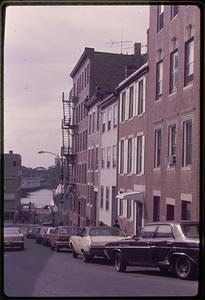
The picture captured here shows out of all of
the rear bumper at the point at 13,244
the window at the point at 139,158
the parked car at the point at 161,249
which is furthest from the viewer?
the window at the point at 139,158

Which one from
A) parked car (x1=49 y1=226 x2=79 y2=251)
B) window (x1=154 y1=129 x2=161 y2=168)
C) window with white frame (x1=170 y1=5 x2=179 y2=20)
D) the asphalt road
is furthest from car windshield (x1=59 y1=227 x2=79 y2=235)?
window with white frame (x1=170 y1=5 x2=179 y2=20)

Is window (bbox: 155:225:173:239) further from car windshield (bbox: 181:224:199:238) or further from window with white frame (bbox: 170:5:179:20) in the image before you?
window with white frame (bbox: 170:5:179:20)

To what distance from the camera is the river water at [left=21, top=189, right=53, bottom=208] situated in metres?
3.96

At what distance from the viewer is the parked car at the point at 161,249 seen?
152 inches

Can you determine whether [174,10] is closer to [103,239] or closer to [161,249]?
[161,249]

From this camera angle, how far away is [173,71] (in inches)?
165

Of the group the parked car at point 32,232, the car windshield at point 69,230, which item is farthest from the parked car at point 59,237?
the parked car at point 32,232

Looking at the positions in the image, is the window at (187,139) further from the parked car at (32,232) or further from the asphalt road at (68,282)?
the parked car at (32,232)

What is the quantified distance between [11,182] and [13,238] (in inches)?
23.4

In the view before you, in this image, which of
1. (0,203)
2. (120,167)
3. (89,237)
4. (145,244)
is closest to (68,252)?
(89,237)

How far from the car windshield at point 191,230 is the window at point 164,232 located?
26 cm

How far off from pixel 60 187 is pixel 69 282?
1.08 metres

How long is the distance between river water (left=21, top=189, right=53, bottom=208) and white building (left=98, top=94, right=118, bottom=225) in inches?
23.0

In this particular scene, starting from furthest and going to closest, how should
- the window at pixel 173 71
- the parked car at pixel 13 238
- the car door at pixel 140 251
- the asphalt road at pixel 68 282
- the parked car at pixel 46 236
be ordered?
the car door at pixel 140 251 < the parked car at pixel 46 236 < the window at pixel 173 71 < the parked car at pixel 13 238 < the asphalt road at pixel 68 282
